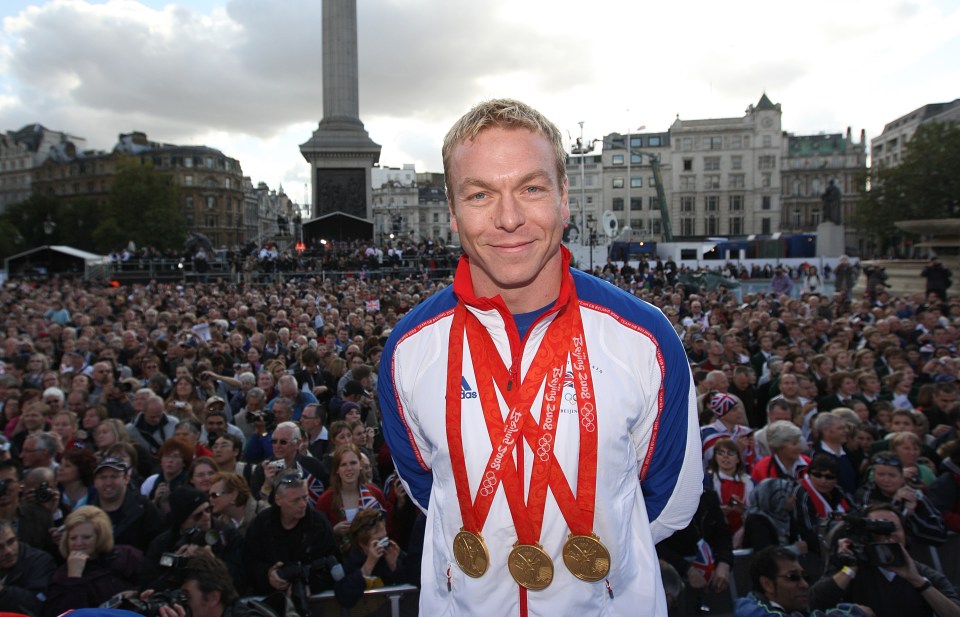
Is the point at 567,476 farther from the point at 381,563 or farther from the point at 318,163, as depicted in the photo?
the point at 318,163

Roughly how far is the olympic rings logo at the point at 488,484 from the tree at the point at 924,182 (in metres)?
60.8

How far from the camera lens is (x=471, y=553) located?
6.68 feet

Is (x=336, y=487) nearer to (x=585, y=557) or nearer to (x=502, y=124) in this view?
(x=585, y=557)

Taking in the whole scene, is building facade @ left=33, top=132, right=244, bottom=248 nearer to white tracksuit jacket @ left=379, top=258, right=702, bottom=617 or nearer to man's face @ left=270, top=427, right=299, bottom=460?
man's face @ left=270, top=427, right=299, bottom=460

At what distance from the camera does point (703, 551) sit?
4.66 metres

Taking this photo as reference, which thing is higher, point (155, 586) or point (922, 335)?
point (922, 335)

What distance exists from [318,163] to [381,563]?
36.9 m

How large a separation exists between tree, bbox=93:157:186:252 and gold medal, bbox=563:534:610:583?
8042cm

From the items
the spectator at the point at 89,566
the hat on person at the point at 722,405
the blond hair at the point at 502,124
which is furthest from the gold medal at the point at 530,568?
the hat on person at the point at 722,405

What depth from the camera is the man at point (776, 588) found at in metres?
3.91

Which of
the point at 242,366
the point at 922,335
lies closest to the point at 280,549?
the point at 242,366

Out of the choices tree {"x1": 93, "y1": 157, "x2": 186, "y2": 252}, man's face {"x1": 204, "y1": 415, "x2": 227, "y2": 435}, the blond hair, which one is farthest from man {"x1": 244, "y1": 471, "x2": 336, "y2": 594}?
tree {"x1": 93, "y1": 157, "x2": 186, "y2": 252}

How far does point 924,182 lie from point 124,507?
63.5 metres

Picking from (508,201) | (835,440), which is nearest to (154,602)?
(508,201)
